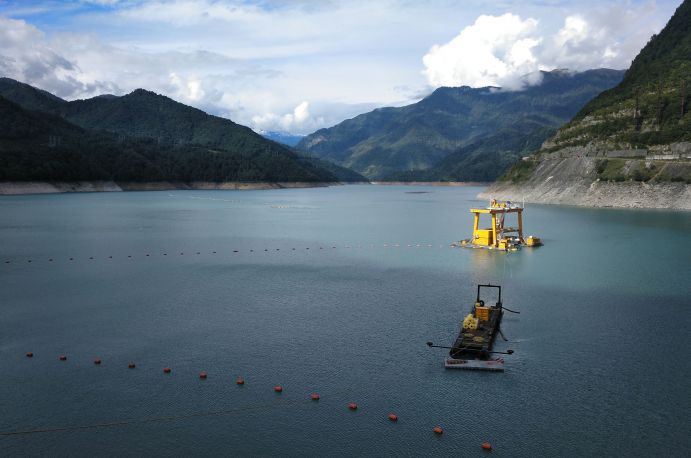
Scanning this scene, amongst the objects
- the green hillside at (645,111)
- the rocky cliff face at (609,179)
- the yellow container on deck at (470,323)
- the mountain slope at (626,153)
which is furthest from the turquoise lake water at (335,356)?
the green hillside at (645,111)

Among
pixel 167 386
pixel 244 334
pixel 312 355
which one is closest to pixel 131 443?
pixel 167 386

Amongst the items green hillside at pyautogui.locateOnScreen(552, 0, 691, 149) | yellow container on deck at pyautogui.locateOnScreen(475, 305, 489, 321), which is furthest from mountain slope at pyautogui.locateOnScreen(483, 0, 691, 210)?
yellow container on deck at pyautogui.locateOnScreen(475, 305, 489, 321)

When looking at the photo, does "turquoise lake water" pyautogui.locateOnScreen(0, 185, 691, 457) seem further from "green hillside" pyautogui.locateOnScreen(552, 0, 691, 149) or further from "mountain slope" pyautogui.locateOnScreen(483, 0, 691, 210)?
"green hillside" pyautogui.locateOnScreen(552, 0, 691, 149)

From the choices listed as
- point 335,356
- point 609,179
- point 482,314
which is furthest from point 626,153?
point 335,356

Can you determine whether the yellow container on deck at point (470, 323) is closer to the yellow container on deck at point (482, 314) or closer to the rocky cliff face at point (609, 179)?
the yellow container on deck at point (482, 314)

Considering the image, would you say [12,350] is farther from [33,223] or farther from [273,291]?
[33,223]

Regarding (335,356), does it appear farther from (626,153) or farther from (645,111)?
(645,111)
